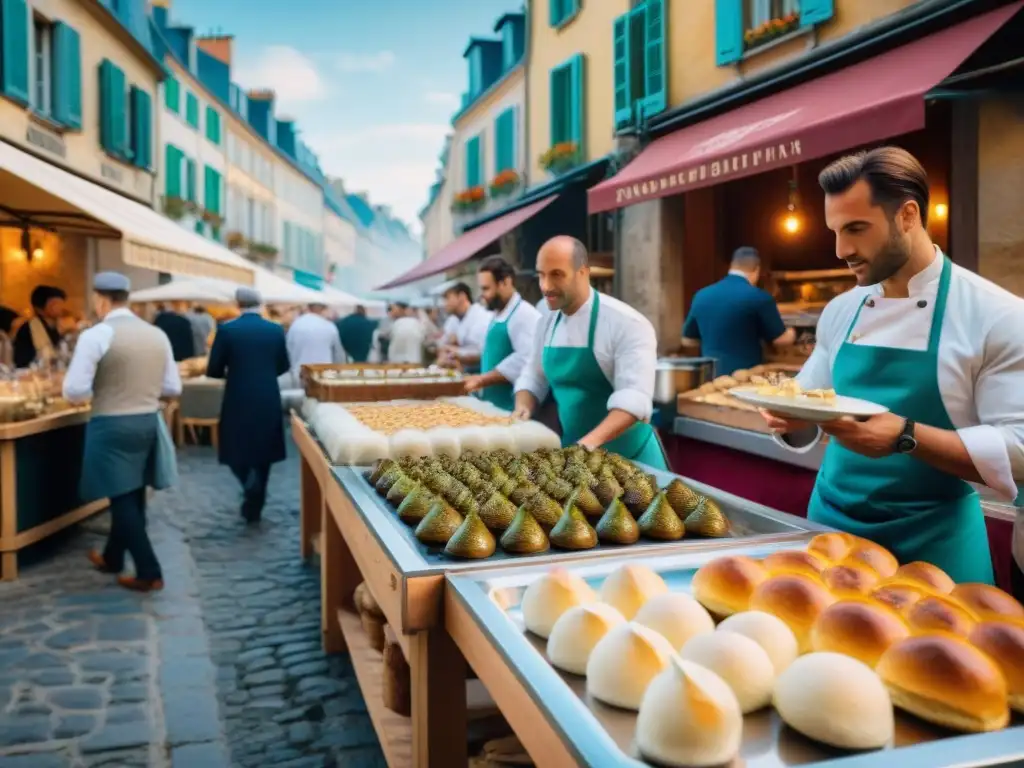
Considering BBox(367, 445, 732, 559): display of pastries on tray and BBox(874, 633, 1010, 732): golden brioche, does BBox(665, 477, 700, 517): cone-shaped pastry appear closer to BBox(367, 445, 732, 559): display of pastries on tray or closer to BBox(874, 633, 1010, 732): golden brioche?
BBox(367, 445, 732, 559): display of pastries on tray

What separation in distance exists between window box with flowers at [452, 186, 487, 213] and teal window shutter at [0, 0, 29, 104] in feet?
26.9

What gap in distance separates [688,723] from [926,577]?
747 mm

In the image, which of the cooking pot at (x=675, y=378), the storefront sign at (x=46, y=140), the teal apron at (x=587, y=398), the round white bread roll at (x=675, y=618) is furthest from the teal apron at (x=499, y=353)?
the storefront sign at (x=46, y=140)

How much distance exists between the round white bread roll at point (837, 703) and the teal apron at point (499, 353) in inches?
180

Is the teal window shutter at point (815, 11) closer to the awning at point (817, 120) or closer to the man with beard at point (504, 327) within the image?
the awning at point (817, 120)

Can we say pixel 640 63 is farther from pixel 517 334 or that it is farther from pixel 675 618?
pixel 675 618

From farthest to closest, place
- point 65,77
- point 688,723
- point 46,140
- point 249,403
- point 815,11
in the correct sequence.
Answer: point 65,77 < point 46,140 < point 815,11 < point 249,403 < point 688,723

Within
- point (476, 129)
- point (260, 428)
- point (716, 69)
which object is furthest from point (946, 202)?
point (476, 129)

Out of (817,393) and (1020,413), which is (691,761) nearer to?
(817,393)

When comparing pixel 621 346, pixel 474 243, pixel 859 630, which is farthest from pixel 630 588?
pixel 474 243

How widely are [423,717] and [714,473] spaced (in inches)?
125

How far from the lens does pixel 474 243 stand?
12.7 m

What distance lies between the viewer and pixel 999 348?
1856 millimetres

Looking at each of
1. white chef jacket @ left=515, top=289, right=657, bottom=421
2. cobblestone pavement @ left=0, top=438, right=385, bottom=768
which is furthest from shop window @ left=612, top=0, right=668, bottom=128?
white chef jacket @ left=515, top=289, right=657, bottom=421
